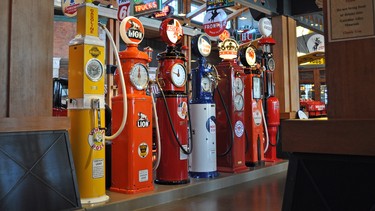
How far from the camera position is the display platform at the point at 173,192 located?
4.28m

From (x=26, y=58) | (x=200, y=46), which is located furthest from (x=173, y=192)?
(x=26, y=58)

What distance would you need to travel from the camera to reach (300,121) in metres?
1.77

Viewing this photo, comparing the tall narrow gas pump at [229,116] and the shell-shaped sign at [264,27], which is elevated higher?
the shell-shaped sign at [264,27]

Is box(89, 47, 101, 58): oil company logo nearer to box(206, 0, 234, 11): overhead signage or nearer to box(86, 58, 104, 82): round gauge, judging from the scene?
box(86, 58, 104, 82): round gauge

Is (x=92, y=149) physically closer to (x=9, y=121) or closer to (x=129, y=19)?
(x=9, y=121)

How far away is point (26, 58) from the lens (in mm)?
3521

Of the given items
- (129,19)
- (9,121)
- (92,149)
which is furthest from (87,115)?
(129,19)

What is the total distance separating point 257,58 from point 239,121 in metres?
1.84

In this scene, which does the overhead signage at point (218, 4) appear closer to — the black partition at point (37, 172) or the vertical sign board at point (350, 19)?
the black partition at point (37, 172)

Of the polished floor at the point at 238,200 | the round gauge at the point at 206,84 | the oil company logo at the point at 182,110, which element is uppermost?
the round gauge at the point at 206,84

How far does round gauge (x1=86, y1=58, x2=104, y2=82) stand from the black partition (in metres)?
0.84

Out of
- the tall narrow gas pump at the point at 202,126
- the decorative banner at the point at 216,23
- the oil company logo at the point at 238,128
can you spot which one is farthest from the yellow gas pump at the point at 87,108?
the decorative banner at the point at 216,23

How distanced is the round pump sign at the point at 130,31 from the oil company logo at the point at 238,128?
2.44 metres

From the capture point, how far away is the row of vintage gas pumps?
13.9 feet
